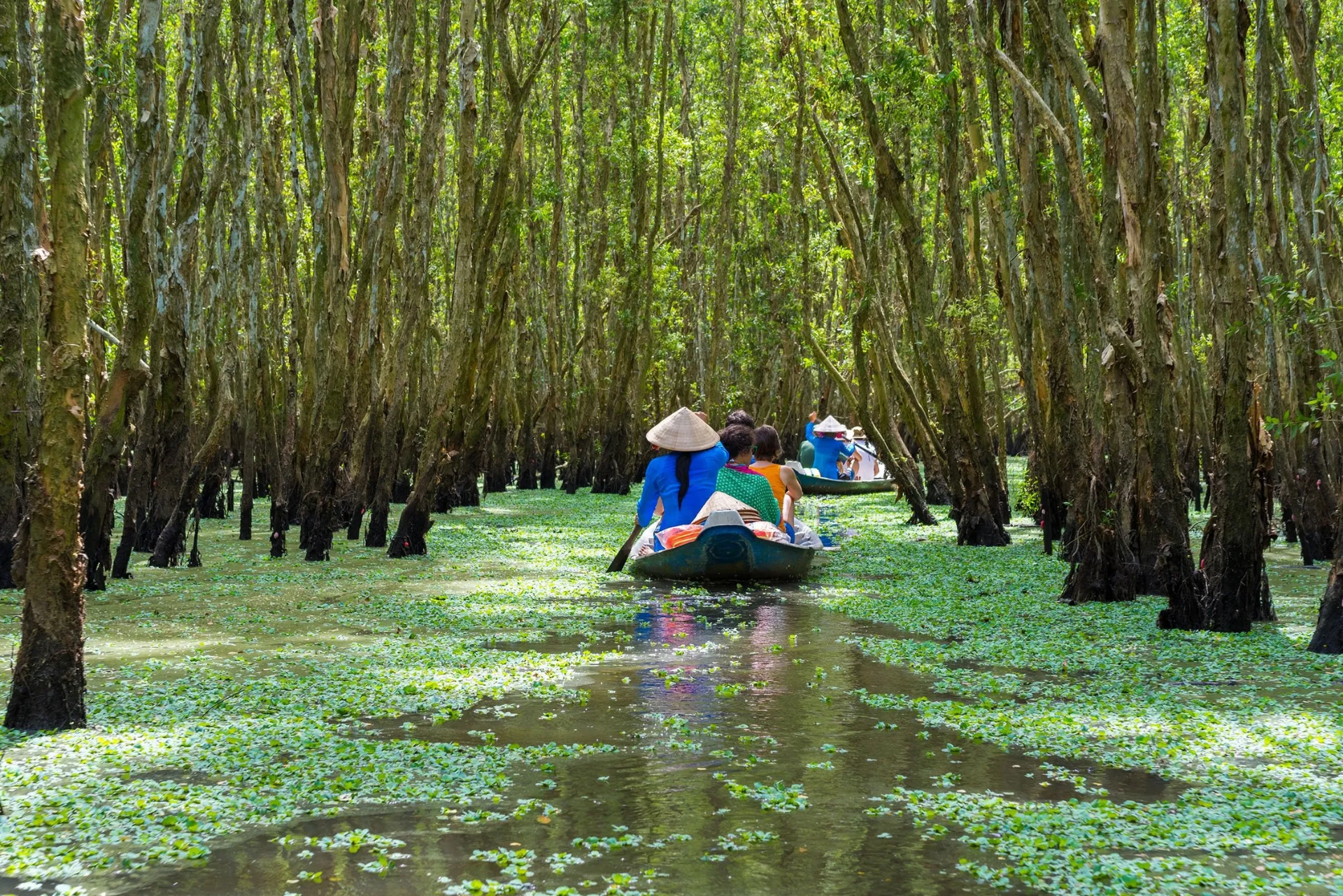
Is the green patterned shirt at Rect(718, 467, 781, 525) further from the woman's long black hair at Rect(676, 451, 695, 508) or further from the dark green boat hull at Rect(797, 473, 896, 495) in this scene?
the dark green boat hull at Rect(797, 473, 896, 495)

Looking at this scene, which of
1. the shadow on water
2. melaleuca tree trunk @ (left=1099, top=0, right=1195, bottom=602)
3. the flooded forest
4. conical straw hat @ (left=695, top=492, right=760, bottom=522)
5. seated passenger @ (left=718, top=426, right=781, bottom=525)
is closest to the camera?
the shadow on water

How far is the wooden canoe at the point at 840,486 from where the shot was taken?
25.3 metres

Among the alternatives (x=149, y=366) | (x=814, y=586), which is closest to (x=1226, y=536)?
(x=814, y=586)

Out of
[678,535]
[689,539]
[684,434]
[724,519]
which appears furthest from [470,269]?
[724,519]

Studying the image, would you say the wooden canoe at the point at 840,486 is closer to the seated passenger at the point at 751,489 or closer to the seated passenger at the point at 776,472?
the seated passenger at the point at 776,472

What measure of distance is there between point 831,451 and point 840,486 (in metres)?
2.63

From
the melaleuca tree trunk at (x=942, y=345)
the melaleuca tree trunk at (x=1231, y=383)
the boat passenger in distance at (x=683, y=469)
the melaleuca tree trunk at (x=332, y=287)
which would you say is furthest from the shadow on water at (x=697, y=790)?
the melaleuca tree trunk at (x=942, y=345)

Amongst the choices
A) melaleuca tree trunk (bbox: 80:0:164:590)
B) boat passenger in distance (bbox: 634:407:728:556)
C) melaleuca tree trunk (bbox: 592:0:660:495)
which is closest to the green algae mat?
melaleuca tree trunk (bbox: 80:0:164:590)

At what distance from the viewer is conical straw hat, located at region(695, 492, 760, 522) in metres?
11.6

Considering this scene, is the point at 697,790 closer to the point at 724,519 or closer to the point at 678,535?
the point at 724,519

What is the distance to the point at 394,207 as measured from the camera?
48.1 ft

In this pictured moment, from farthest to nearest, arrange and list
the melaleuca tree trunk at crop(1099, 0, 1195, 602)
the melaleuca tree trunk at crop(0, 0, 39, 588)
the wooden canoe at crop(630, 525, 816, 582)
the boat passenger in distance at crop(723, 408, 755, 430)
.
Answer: the boat passenger in distance at crop(723, 408, 755, 430) < the wooden canoe at crop(630, 525, 816, 582) < the melaleuca tree trunk at crop(0, 0, 39, 588) < the melaleuca tree trunk at crop(1099, 0, 1195, 602)

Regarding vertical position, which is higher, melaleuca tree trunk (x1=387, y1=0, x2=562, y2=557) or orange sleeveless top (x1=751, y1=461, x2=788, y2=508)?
melaleuca tree trunk (x1=387, y1=0, x2=562, y2=557)

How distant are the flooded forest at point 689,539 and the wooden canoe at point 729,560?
0.06m
